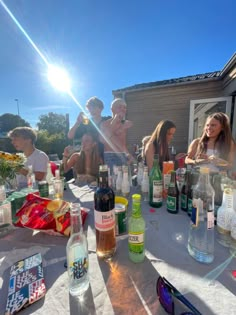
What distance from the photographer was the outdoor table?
0.44 m

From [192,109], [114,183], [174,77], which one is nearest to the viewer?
[114,183]

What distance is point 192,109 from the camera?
16.8 feet

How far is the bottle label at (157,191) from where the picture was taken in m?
1.10

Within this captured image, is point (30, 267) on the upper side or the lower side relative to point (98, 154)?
lower

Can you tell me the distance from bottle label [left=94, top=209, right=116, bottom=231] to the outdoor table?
0.14 m

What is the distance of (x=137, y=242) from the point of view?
60 cm

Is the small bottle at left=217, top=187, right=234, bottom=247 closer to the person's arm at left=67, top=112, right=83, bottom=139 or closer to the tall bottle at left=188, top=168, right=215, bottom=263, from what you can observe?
the tall bottle at left=188, top=168, right=215, bottom=263

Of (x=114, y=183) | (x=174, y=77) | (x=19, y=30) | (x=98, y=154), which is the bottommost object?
(x=114, y=183)

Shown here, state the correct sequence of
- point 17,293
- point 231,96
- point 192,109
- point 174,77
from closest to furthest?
1. point 17,293
2. point 231,96
3. point 192,109
4. point 174,77

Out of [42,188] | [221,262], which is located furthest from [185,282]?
[42,188]

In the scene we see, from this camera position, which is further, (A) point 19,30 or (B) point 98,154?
(A) point 19,30

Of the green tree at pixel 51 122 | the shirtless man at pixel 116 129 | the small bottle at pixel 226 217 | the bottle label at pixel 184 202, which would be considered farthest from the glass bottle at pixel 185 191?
the green tree at pixel 51 122

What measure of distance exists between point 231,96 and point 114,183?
4.70 metres

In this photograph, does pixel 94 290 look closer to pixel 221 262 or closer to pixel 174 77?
pixel 221 262
